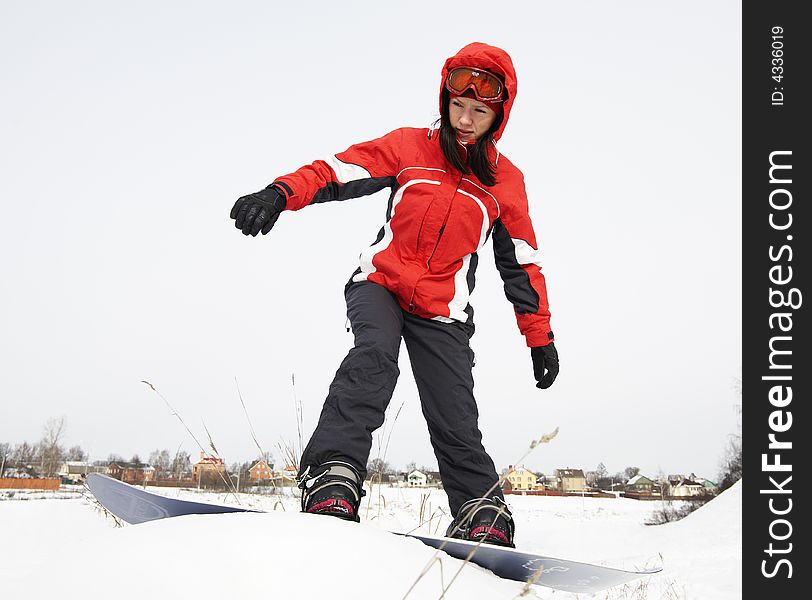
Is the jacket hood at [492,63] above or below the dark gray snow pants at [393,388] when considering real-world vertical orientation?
above

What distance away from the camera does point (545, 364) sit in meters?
2.05

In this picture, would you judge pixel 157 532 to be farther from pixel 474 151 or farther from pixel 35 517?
pixel 35 517

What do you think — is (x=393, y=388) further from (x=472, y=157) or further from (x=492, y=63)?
(x=492, y=63)

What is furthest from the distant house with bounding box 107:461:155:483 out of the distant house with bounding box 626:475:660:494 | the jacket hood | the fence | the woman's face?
the distant house with bounding box 626:475:660:494

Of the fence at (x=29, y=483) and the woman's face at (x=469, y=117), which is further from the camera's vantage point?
the fence at (x=29, y=483)

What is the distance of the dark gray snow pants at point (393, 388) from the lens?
1.43 meters

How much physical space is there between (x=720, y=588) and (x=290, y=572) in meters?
3.60

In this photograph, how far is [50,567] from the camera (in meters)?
0.98

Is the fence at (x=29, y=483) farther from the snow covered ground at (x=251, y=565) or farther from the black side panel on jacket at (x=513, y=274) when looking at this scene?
the snow covered ground at (x=251, y=565)

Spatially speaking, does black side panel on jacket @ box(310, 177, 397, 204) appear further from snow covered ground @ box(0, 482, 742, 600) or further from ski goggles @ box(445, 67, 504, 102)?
snow covered ground @ box(0, 482, 742, 600)

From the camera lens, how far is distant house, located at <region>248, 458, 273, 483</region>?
2.24m

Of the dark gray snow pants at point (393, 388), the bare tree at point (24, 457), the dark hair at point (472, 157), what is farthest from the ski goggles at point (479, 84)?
the bare tree at point (24, 457)

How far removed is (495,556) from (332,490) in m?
0.39
